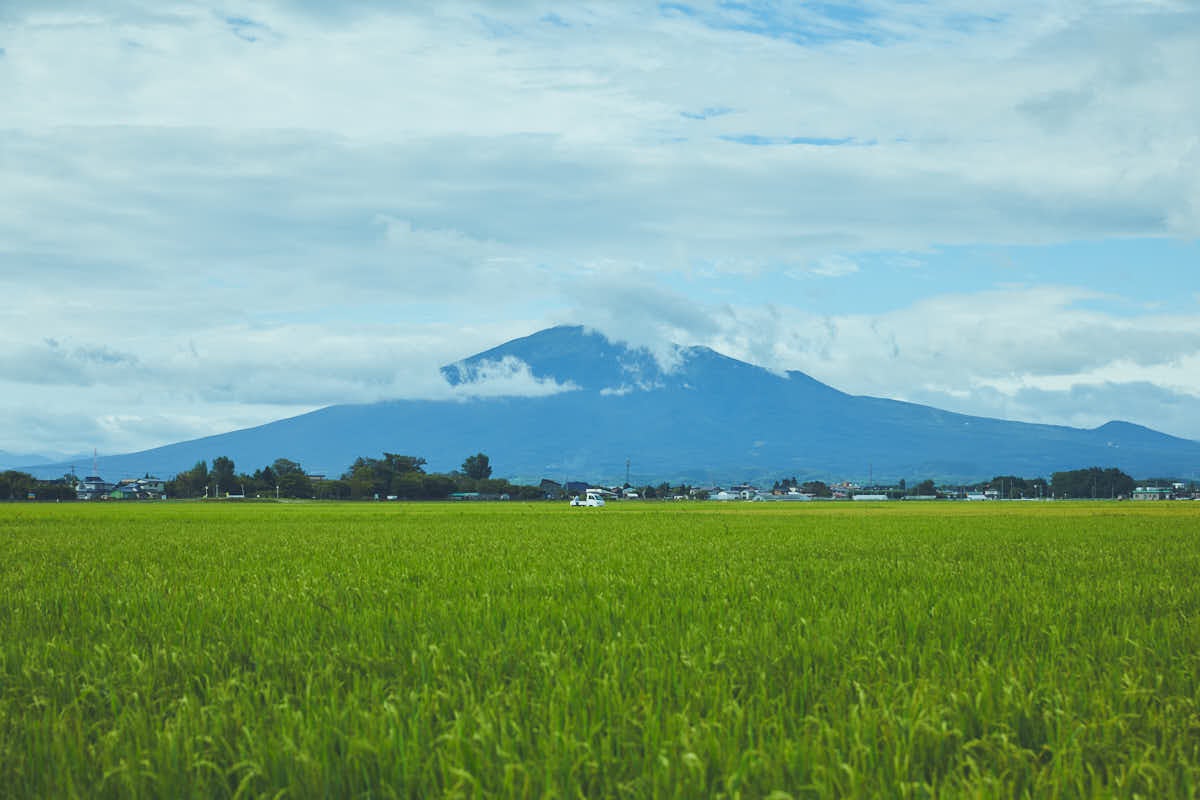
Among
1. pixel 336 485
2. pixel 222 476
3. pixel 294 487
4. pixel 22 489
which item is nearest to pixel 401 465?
pixel 336 485

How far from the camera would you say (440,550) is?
21.8 metres

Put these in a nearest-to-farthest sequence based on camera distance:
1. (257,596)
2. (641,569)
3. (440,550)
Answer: (257,596) < (641,569) < (440,550)

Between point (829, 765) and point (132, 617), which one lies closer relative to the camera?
point (829, 765)

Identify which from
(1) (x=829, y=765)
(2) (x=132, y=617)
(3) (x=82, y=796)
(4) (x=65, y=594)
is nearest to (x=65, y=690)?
(3) (x=82, y=796)

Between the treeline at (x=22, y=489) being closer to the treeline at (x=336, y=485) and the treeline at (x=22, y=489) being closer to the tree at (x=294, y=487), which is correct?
the treeline at (x=336, y=485)

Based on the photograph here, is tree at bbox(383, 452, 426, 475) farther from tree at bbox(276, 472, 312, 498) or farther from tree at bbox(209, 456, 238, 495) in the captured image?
tree at bbox(209, 456, 238, 495)

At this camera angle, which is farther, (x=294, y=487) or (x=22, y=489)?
(x=294, y=487)

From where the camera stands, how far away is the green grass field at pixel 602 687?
4.69 m

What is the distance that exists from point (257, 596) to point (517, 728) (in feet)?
24.7

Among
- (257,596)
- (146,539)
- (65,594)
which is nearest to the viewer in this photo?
(257,596)

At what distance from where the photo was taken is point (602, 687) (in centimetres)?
602

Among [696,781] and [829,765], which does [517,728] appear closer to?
[696,781]

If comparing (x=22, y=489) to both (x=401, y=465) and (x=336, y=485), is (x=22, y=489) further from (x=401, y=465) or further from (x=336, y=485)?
(x=401, y=465)

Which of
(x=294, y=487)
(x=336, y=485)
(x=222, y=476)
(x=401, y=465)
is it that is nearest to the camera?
(x=294, y=487)
